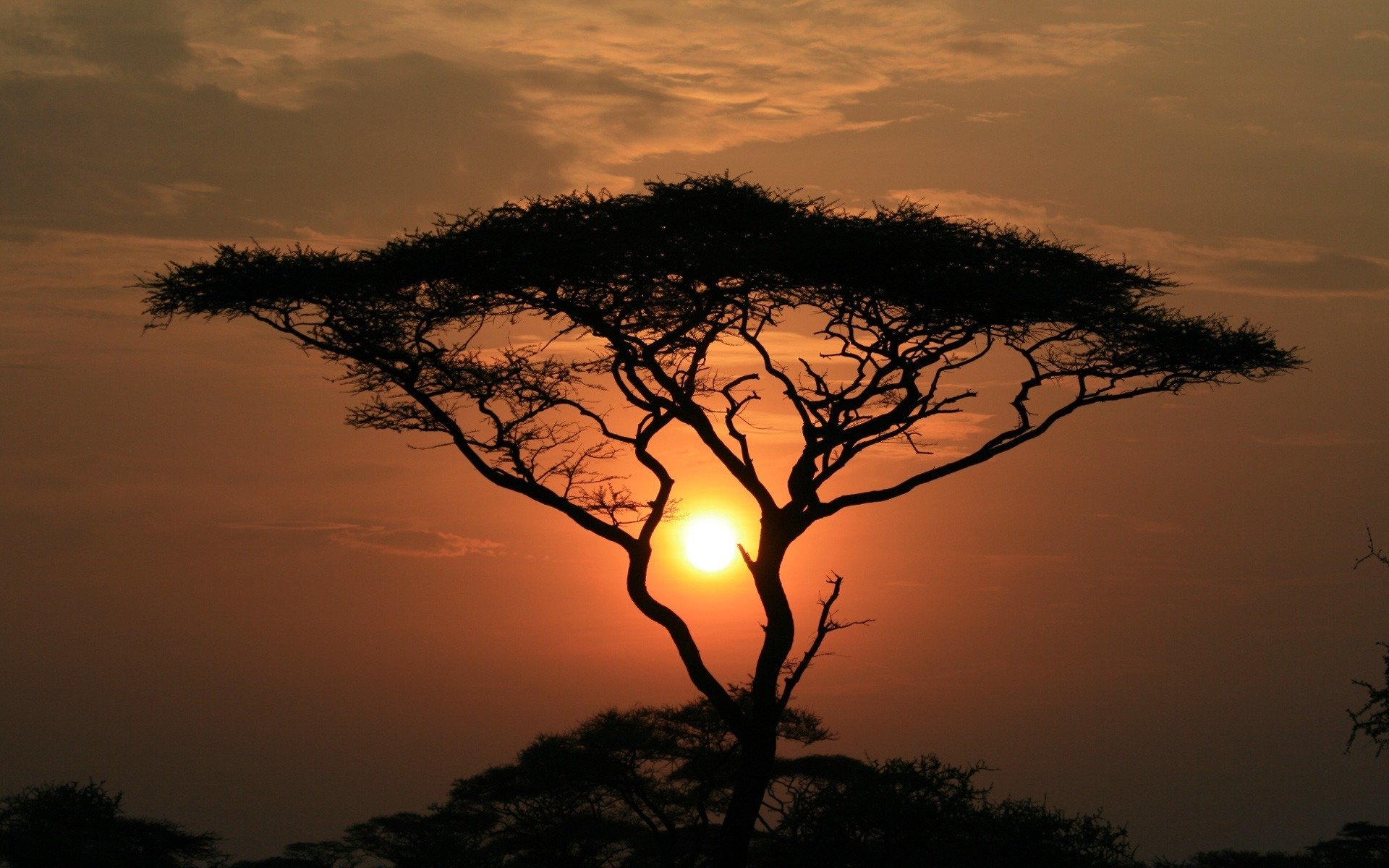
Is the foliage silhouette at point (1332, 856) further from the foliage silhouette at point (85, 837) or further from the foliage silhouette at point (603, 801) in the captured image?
the foliage silhouette at point (85, 837)

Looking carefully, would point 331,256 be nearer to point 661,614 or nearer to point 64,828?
point 661,614

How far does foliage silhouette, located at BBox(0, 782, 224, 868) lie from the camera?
20.1 meters

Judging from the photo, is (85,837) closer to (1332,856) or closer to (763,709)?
(763,709)

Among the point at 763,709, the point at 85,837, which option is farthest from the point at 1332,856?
the point at 85,837

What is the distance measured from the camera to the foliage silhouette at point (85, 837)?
65.9ft

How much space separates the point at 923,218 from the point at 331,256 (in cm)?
812

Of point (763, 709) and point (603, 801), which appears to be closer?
point (763, 709)

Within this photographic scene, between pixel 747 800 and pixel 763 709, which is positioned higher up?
pixel 763 709

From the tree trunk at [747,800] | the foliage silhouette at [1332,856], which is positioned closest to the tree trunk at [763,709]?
the tree trunk at [747,800]

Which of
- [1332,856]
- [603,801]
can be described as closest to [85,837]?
[603,801]

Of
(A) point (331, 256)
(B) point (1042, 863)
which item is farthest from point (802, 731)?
(A) point (331, 256)

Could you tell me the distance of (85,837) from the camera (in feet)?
67.6

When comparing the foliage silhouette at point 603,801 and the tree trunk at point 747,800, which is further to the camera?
the foliage silhouette at point 603,801

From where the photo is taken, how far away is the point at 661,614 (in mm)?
17938
